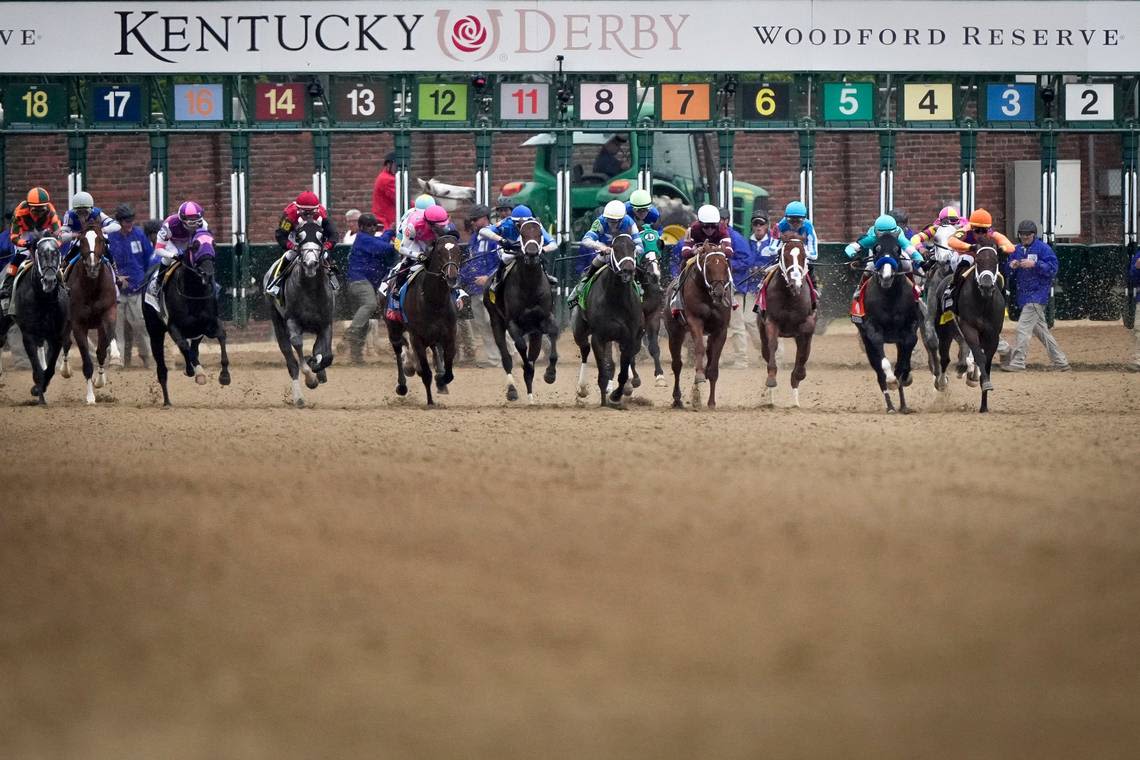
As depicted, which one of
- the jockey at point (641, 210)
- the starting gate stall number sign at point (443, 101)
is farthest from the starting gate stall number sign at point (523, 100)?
the jockey at point (641, 210)

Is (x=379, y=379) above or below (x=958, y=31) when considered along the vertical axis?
below

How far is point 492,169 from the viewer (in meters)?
26.8

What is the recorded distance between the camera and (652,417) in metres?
15.1

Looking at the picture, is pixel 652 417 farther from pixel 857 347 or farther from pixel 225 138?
pixel 225 138

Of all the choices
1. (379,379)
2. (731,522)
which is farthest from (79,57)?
(731,522)

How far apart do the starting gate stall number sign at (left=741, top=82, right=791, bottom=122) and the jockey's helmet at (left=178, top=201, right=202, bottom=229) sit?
777 cm

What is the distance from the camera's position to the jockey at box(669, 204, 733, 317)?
52.6 ft

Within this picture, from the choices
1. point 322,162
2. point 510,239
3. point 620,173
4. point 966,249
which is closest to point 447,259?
point 510,239

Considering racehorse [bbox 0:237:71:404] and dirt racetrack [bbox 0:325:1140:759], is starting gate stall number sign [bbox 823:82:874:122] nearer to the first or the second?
racehorse [bbox 0:237:71:404]

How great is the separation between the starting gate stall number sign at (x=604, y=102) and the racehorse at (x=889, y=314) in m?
7.03

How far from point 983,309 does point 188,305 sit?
21.5ft

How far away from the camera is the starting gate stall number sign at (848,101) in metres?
22.5

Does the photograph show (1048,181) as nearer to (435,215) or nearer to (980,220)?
(980,220)

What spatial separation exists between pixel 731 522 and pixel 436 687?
3.08 meters
